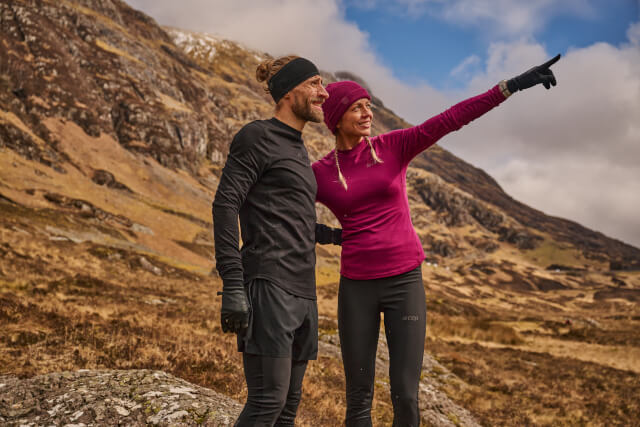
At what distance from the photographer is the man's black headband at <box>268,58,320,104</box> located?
315 cm

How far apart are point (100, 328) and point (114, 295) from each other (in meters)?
7.91

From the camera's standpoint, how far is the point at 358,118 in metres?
3.75

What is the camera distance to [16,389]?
4.61 m

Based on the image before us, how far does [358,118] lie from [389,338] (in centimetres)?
197

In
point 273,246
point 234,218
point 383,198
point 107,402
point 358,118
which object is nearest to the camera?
point 234,218

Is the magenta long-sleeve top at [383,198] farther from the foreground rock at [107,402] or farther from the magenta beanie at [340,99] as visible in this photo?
the foreground rock at [107,402]

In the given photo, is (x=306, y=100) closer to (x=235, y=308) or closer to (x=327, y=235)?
(x=327, y=235)

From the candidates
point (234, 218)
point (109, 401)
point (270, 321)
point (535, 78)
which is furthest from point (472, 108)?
point (109, 401)

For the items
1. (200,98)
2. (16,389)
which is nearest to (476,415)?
(16,389)

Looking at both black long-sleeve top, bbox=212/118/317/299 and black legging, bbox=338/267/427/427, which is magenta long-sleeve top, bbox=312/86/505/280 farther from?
black long-sleeve top, bbox=212/118/317/299

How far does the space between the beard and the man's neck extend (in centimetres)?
4

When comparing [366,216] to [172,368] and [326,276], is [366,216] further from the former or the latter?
[326,276]

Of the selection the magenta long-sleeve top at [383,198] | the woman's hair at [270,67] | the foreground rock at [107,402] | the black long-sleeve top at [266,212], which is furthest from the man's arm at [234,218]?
→ the foreground rock at [107,402]

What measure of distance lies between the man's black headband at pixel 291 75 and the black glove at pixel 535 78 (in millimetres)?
1693
